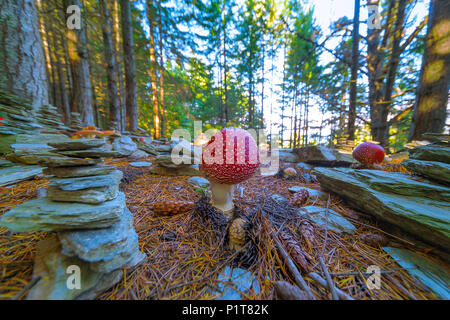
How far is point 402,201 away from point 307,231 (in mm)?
952

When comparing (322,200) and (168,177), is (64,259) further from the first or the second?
(322,200)

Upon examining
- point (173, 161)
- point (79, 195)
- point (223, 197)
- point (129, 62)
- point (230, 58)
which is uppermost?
point (230, 58)

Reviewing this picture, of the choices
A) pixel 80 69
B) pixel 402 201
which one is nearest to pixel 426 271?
pixel 402 201

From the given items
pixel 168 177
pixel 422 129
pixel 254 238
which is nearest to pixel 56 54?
pixel 168 177

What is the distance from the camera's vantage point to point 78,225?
91cm

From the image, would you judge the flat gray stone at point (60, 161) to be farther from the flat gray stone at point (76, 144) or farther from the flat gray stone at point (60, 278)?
the flat gray stone at point (60, 278)

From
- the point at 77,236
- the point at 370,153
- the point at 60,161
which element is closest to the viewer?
the point at 77,236

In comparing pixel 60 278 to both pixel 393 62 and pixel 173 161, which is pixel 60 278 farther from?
pixel 393 62

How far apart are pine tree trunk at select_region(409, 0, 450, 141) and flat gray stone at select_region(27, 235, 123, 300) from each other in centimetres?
618

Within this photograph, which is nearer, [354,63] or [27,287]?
[27,287]

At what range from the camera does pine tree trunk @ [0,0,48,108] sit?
2.98m

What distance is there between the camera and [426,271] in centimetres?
104

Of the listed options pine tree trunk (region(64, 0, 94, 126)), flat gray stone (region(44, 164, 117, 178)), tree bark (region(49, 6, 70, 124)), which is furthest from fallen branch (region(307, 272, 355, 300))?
tree bark (region(49, 6, 70, 124))
